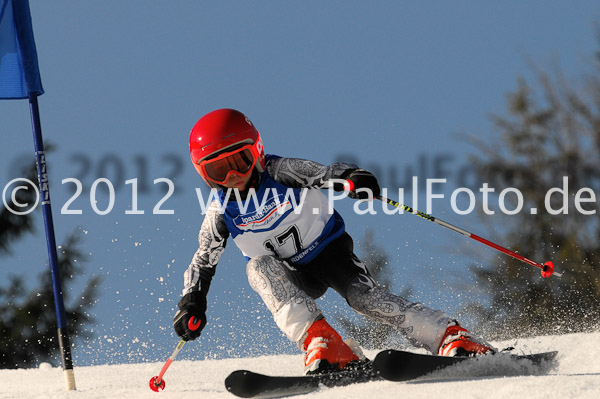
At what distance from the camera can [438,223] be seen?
14.8 ft

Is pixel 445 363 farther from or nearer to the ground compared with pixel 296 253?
nearer to the ground

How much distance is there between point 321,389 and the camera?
384 centimetres

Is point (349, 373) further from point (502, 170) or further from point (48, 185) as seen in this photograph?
point (502, 170)

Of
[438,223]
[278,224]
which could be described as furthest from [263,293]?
[438,223]

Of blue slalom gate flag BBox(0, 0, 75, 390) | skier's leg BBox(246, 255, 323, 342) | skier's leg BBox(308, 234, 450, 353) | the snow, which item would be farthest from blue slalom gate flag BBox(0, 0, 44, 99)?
skier's leg BBox(308, 234, 450, 353)

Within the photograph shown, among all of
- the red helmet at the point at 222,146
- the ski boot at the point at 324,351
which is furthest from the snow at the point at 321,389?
the red helmet at the point at 222,146

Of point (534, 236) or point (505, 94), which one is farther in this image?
point (505, 94)

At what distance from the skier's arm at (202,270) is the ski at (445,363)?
4.42 feet

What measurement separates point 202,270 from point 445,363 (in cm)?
171

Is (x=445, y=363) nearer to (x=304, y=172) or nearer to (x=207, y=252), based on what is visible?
(x=304, y=172)

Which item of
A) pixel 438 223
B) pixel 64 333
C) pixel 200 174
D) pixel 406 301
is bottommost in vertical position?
pixel 64 333

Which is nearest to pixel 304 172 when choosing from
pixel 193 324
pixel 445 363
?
pixel 193 324

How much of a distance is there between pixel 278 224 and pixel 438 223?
3.38ft

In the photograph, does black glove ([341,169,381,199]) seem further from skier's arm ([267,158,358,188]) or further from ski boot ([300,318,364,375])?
ski boot ([300,318,364,375])
